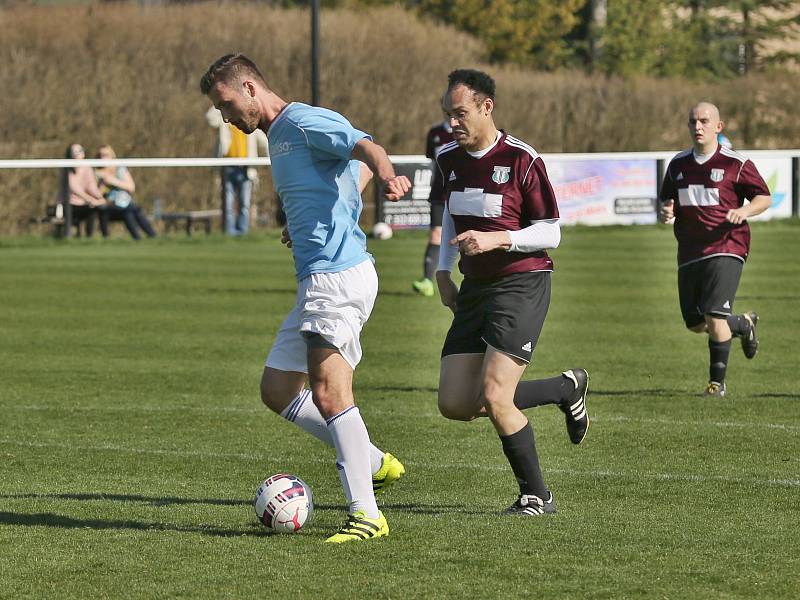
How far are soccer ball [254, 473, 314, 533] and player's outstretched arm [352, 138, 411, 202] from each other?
1.49m

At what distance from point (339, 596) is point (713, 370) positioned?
6.49m

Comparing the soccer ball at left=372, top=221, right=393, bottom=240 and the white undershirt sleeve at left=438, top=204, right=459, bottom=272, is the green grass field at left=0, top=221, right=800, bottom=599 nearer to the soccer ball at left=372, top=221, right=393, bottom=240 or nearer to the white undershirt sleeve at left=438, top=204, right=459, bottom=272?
the white undershirt sleeve at left=438, top=204, right=459, bottom=272

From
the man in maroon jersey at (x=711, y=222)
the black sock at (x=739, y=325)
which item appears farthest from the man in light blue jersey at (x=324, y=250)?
the black sock at (x=739, y=325)

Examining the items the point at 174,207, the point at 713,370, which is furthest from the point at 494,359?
the point at 174,207

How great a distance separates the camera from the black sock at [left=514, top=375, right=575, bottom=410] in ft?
27.2

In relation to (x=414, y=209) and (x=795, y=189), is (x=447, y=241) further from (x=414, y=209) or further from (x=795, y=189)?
(x=795, y=189)

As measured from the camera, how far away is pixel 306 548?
6.96 m

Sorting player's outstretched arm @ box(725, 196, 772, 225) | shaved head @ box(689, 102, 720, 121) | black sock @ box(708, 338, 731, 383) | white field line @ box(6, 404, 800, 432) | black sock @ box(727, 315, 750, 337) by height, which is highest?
shaved head @ box(689, 102, 720, 121)

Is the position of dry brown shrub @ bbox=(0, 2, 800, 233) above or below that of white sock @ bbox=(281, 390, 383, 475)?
above

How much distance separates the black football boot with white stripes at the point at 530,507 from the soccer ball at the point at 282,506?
100cm

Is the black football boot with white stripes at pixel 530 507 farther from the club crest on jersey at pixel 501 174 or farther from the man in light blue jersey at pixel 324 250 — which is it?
the club crest on jersey at pixel 501 174

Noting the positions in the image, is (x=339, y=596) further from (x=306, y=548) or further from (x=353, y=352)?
(x=353, y=352)

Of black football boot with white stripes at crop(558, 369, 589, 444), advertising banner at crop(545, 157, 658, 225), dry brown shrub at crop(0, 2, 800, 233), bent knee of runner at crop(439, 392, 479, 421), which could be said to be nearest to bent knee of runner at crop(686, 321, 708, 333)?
black football boot with white stripes at crop(558, 369, 589, 444)

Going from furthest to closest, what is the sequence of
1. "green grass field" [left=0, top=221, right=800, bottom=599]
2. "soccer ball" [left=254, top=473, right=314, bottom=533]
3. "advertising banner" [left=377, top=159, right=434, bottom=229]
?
"advertising banner" [left=377, top=159, right=434, bottom=229] → "soccer ball" [left=254, top=473, right=314, bottom=533] → "green grass field" [left=0, top=221, right=800, bottom=599]
